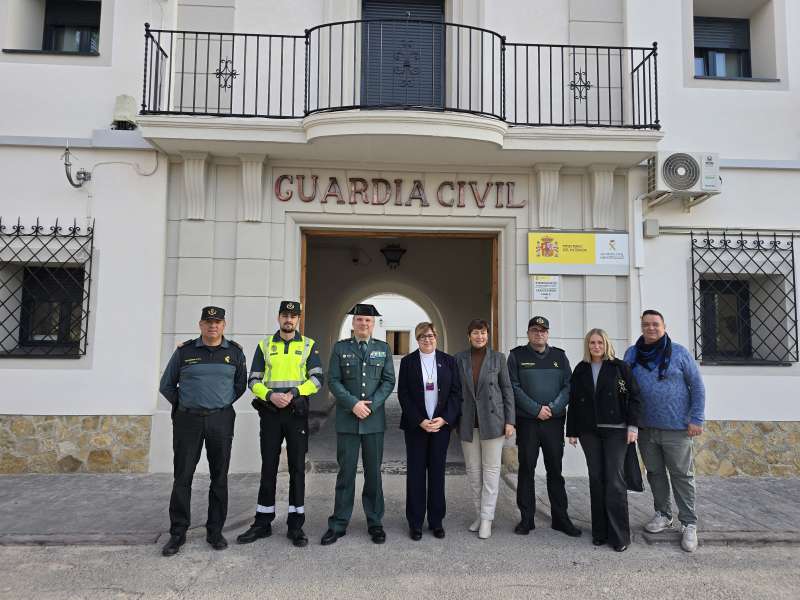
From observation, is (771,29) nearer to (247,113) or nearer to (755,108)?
(755,108)

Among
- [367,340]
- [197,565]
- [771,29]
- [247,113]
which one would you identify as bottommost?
[197,565]

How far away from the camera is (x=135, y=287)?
6.67m

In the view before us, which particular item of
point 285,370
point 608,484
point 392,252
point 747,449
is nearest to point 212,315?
point 285,370

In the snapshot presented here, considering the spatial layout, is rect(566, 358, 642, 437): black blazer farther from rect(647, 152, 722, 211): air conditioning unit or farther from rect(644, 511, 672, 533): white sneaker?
rect(647, 152, 722, 211): air conditioning unit

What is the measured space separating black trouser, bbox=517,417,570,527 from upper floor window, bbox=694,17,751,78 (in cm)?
605

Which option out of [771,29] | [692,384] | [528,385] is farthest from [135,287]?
[771,29]

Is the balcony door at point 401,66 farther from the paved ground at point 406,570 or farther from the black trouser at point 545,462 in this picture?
the paved ground at point 406,570

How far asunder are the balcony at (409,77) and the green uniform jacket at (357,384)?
3.17m

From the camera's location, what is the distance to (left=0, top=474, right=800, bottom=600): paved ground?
3.70 metres

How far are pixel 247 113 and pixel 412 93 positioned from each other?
2.06 meters

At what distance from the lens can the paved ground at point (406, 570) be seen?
12.1 ft

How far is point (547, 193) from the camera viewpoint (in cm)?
699

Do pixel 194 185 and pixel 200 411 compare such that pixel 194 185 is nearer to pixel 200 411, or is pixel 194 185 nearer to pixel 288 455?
pixel 200 411

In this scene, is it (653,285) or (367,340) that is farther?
(653,285)
